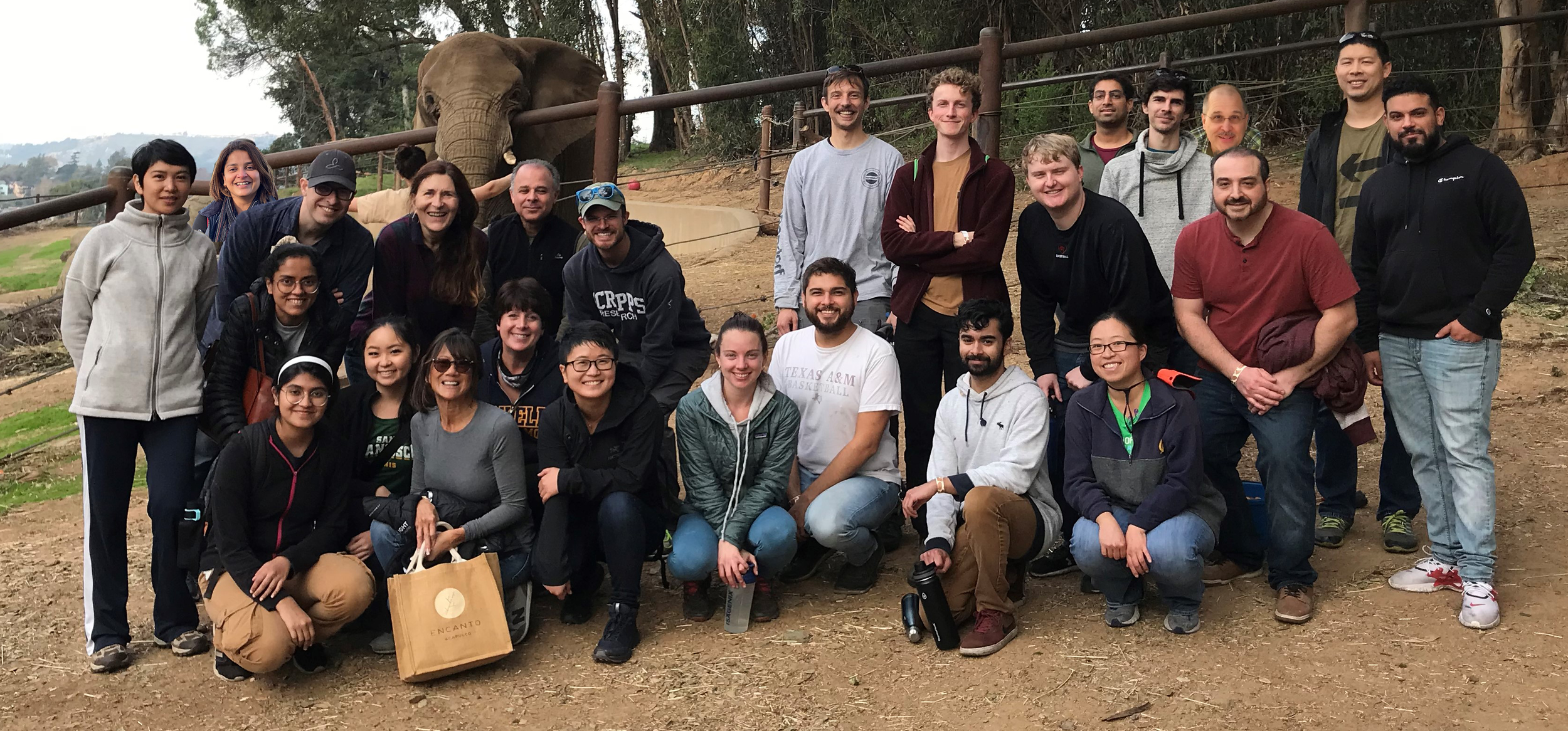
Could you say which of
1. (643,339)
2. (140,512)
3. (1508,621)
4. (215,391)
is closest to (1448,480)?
(1508,621)

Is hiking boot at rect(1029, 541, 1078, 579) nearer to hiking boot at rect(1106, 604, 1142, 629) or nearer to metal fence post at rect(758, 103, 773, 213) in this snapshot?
hiking boot at rect(1106, 604, 1142, 629)

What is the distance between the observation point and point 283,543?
3990 mm

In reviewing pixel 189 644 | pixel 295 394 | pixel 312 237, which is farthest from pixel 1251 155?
pixel 189 644

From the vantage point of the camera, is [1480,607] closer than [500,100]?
Yes

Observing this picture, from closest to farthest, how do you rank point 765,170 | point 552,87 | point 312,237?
point 312,237, point 552,87, point 765,170

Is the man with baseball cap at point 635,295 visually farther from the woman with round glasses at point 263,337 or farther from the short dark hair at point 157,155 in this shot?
the short dark hair at point 157,155

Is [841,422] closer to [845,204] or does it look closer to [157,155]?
[845,204]

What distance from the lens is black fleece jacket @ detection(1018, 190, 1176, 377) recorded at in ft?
13.8

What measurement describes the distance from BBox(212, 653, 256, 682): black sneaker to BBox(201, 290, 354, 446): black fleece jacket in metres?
0.72

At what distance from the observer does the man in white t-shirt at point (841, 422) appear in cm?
434

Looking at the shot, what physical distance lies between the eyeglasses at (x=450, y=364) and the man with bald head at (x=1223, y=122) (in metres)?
2.70

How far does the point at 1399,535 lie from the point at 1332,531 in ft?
0.73

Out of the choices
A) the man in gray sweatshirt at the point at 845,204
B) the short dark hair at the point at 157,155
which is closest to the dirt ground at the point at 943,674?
the man in gray sweatshirt at the point at 845,204

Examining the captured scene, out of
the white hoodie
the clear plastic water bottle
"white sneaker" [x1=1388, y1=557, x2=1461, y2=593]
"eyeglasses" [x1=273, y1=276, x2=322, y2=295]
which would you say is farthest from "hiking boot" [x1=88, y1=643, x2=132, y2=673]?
"white sneaker" [x1=1388, y1=557, x2=1461, y2=593]
